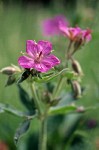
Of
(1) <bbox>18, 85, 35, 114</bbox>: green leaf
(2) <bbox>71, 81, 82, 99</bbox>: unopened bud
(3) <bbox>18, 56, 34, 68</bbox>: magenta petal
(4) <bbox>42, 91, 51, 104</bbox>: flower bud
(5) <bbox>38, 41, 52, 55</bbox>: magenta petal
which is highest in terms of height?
(5) <bbox>38, 41, 52, 55</bbox>: magenta petal

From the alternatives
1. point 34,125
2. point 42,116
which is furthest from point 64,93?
point 34,125

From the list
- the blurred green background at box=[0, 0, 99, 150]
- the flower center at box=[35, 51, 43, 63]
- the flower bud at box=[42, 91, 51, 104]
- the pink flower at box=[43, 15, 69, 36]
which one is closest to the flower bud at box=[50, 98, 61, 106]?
the flower bud at box=[42, 91, 51, 104]

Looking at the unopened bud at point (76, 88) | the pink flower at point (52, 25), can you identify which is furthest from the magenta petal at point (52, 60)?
the pink flower at point (52, 25)

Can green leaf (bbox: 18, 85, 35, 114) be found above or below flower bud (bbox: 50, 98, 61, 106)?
above

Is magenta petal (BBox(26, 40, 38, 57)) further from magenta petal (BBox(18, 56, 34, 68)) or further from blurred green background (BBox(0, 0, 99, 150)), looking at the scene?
blurred green background (BBox(0, 0, 99, 150))

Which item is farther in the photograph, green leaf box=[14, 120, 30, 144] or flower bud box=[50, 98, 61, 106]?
flower bud box=[50, 98, 61, 106]

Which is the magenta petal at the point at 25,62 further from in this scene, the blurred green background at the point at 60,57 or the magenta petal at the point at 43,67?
the blurred green background at the point at 60,57

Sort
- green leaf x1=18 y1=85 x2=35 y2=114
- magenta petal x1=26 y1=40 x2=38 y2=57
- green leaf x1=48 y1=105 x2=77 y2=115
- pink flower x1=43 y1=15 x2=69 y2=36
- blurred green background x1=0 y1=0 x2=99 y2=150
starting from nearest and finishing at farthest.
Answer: magenta petal x1=26 y1=40 x2=38 y2=57, green leaf x1=48 y1=105 x2=77 y2=115, green leaf x1=18 y1=85 x2=35 y2=114, blurred green background x1=0 y1=0 x2=99 y2=150, pink flower x1=43 y1=15 x2=69 y2=36

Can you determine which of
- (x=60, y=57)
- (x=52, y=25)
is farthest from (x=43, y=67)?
(x=52, y=25)
